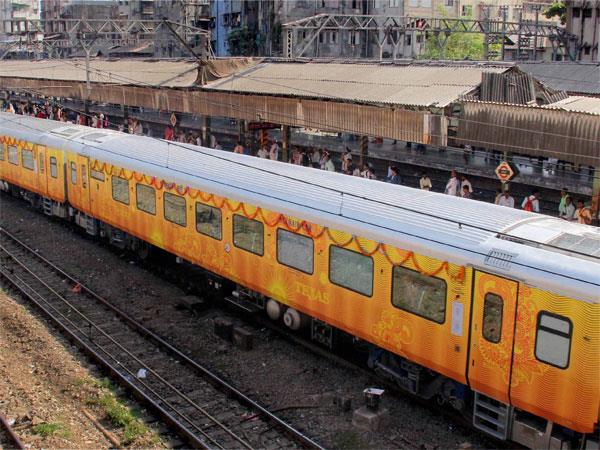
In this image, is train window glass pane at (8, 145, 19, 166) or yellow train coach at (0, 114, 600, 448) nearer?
yellow train coach at (0, 114, 600, 448)

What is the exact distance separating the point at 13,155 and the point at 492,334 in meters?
20.5

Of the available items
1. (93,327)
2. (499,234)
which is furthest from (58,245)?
(499,234)

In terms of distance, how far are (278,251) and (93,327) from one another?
4498 mm

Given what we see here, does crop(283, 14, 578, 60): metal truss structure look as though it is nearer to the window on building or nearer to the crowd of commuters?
the crowd of commuters

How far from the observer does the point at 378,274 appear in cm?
1074

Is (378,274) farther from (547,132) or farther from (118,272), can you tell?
(118,272)

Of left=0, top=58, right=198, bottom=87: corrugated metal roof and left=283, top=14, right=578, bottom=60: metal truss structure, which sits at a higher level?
left=283, top=14, right=578, bottom=60: metal truss structure

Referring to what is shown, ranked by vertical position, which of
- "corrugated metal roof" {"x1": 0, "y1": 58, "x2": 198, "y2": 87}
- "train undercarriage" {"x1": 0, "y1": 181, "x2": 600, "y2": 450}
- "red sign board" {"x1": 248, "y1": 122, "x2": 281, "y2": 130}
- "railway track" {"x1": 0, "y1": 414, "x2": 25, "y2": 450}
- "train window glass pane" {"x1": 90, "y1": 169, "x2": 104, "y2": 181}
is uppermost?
"corrugated metal roof" {"x1": 0, "y1": 58, "x2": 198, "y2": 87}

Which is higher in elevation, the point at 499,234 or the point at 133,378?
the point at 499,234

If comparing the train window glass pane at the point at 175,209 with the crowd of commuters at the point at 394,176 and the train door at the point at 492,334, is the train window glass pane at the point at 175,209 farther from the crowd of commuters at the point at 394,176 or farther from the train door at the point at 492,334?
the train door at the point at 492,334

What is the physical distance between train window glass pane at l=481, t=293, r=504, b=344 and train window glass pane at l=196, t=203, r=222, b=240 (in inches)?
253

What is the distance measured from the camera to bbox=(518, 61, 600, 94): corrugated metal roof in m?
31.2

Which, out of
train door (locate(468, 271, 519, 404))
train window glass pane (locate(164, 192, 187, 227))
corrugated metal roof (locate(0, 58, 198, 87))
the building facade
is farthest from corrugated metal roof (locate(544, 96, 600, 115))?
the building facade

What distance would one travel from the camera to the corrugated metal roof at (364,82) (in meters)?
19.5
